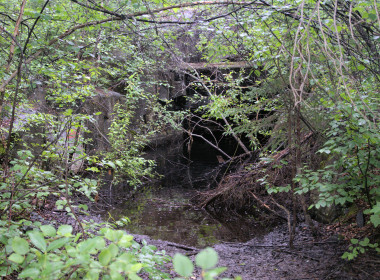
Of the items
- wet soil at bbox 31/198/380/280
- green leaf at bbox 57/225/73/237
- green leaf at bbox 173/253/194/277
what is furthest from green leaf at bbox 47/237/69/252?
wet soil at bbox 31/198/380/280

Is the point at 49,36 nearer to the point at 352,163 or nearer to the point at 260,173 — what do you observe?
the point at 352,163

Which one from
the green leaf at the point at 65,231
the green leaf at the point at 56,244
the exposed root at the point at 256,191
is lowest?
the exposed root at the point at 256,191

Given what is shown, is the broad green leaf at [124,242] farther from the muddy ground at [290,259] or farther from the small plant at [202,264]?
the muddy ground at [290,259]

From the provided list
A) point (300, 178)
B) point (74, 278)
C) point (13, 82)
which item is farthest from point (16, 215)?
point (300, 178)

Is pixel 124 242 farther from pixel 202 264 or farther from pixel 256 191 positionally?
pixel 256 191

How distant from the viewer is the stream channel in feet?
17.4

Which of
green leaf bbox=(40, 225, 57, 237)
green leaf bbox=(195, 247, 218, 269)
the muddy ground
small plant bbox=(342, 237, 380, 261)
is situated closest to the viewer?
green leaf bbox=(195, 247, 218, 269)

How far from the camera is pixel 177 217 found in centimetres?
629

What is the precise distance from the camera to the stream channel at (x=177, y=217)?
5301mm

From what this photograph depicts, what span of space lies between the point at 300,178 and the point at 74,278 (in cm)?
256

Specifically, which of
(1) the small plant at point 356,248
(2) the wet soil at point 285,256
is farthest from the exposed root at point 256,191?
(1) the small plant at point 356,248

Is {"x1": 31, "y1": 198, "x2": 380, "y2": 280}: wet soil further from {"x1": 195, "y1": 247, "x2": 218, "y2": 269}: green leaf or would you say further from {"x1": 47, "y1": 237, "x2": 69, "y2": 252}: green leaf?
{"x1": 195, "y1": 247, "x2": 218, "y2": 269}: green leaf

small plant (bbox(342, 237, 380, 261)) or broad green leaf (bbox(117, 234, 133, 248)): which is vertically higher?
broad green leaf (bbox(117, 234, 133, 248))

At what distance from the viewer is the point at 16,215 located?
120 inches
